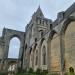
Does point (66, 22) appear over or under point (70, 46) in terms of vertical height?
over

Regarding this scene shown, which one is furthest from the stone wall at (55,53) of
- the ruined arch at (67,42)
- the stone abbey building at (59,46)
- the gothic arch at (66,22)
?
the gothic arch at (66,22)

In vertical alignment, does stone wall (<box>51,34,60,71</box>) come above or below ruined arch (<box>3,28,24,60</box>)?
below

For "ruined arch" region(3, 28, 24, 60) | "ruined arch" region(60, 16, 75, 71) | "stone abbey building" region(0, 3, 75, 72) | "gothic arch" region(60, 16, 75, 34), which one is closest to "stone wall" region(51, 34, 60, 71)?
"stone abbey building" region(0, 3, 75, 72)

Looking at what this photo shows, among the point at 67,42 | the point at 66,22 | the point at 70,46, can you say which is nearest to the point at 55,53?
the point at 67,42

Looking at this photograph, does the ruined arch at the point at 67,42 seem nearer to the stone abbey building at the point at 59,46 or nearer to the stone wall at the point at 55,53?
the stone abbey building at the point at 59,46

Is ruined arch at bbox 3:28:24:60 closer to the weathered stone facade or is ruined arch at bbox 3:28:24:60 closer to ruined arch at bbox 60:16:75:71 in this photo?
the weathered stone facade

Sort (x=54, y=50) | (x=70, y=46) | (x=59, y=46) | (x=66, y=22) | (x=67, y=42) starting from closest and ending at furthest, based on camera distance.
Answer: (x=70, y=46), (x=67, y=42), (x=66, y=22), (x=59, y=46), (x=54, y=50)

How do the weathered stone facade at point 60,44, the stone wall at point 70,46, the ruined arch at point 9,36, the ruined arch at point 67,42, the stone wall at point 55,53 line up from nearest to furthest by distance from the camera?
the stone wall at point 70,46 < the ruined arch at point 67,42 < the weathered stone facade at point 60,44 < the stone wall at point 55,53 < the ruined arch at point 9,36

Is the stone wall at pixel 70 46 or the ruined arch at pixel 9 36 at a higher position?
the ruined arch at pixel 9 36

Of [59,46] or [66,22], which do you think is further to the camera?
[59,46]

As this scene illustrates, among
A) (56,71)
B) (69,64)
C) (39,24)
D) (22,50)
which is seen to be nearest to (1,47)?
(22,50)

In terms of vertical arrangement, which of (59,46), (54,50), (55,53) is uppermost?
(59,46)

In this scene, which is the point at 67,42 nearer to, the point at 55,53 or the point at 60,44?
the point at 60,44

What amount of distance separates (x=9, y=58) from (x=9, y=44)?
318 centimetres
